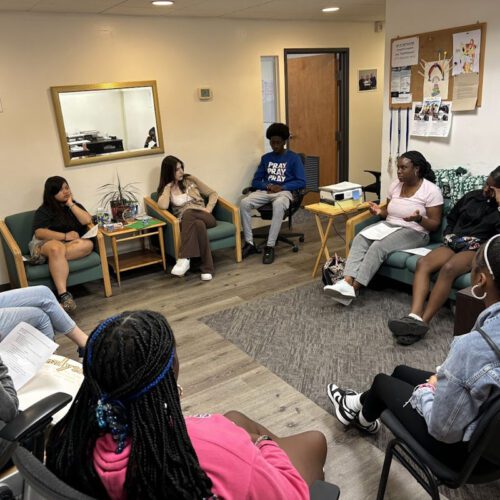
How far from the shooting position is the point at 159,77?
15.3 feet

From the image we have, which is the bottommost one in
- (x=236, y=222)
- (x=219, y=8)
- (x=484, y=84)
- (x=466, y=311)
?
(x=466, y=311)

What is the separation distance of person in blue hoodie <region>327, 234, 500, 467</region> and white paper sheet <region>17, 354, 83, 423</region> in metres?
Answer: 1.21

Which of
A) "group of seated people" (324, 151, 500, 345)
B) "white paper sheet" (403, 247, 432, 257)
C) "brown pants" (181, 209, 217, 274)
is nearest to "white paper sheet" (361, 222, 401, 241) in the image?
"group of seated people" (324, 151, 500, 345)

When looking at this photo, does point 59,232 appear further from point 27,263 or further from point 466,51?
point 466,51

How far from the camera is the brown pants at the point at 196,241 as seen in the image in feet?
14.0

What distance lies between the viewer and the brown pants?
4277 millimetres

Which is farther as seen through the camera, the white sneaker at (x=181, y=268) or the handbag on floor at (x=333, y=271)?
the white sneaker at (x=181, y=268)

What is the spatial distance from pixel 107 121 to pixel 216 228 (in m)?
1.44

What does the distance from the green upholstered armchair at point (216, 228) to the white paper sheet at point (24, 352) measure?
7.52 feet

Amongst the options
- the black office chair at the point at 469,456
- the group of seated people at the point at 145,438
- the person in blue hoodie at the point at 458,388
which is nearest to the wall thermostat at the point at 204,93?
the person in blue hoodie at the point at 458,388

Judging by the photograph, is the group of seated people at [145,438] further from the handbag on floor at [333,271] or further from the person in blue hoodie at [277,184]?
the person in blue hoodie at [277,184]

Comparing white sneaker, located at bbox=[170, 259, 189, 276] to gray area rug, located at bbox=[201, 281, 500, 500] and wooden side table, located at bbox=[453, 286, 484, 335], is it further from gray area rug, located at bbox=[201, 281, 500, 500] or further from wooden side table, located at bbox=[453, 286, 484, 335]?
wooden side table, located at bbox=[453, 286, 484, 335]

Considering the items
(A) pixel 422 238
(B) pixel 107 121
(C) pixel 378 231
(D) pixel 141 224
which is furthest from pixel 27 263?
(A) pixel 422 238

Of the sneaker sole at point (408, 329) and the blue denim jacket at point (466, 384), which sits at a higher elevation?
the blue denim jacket at point (466, 384)
